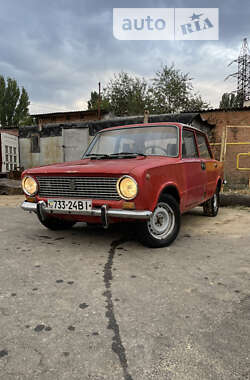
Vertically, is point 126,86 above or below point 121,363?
above

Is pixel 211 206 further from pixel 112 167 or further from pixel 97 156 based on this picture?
pixel 112 167

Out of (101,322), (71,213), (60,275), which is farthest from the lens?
(71,213)

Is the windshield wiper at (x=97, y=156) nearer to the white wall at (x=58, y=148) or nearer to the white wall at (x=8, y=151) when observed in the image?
the white wall at (x=58, y=148)

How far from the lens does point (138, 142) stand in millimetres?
3670

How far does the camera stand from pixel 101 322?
1617mm

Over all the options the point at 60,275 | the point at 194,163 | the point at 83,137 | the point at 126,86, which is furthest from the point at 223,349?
the point at 126,86

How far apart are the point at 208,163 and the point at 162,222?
1.86 metres

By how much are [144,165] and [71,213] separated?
926 millimetres

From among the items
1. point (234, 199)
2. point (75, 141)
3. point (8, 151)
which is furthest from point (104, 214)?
point (8, 151)

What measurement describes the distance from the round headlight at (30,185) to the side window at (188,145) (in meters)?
1.93

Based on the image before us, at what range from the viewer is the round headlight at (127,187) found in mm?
2641

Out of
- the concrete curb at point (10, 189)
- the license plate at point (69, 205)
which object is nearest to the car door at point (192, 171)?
the license plate at point (69, 205)

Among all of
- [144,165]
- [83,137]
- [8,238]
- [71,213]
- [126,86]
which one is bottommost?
[8,238]

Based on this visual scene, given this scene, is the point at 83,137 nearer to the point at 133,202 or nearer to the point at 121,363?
the point at 133,202
